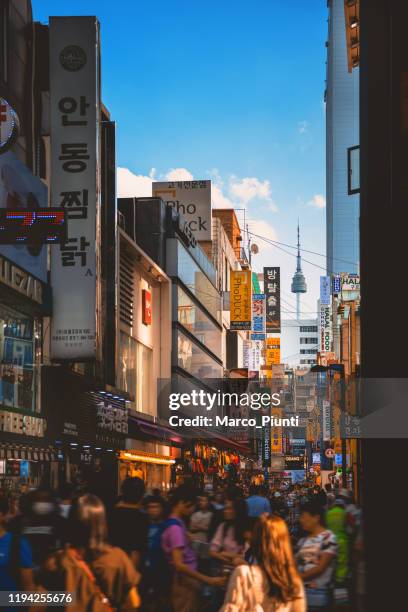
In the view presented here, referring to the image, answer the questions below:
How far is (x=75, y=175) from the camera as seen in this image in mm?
30438

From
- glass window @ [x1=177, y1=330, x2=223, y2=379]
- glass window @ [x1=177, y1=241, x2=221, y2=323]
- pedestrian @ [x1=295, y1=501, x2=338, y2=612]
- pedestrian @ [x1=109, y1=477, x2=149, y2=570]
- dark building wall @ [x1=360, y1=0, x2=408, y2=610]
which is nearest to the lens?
dark building wall @ [x1=360, y1=0, x2=408, y2=610]

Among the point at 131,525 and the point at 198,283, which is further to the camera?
the point at 198,283

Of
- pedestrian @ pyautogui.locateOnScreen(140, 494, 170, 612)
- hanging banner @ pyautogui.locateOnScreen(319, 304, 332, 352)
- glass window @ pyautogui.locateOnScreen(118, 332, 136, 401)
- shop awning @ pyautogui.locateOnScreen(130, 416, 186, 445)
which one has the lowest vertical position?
pedestrian @ pyautogui.locateOnScreen(140, 494, 170, 612)

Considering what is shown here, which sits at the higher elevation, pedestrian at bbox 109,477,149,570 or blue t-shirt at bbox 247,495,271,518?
pedestrian at bbox 109,477,149,570

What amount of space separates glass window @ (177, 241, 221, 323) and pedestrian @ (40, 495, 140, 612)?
51319mm

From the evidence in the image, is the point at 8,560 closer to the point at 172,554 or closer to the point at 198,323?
the point at 172,554

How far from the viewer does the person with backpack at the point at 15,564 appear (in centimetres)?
794

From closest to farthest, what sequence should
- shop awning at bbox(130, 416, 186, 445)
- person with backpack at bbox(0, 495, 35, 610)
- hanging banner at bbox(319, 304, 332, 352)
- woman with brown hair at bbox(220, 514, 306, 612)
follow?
woman with brown hair at bbox(220, 514, 306, 612), person with backpack at bbox(0, 495, 35, 610), shop awning at bbox(130, 416, 186, 445), hanging banner at bbox(319, 304, 332, 352)

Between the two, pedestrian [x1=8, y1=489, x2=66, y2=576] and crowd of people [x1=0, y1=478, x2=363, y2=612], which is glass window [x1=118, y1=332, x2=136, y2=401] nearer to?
crowd of people [x1=0, y1=478, x2=363, y2=612]

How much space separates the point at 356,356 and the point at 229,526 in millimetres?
47956

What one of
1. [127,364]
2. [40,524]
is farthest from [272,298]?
[40,524]

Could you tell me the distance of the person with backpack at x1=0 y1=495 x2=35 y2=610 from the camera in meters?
7.94

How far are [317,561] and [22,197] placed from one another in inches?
809

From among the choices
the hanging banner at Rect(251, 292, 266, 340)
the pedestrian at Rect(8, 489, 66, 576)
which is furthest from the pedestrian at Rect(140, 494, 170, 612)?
the hanging banner at Rect(251, 292, 266, 340)
